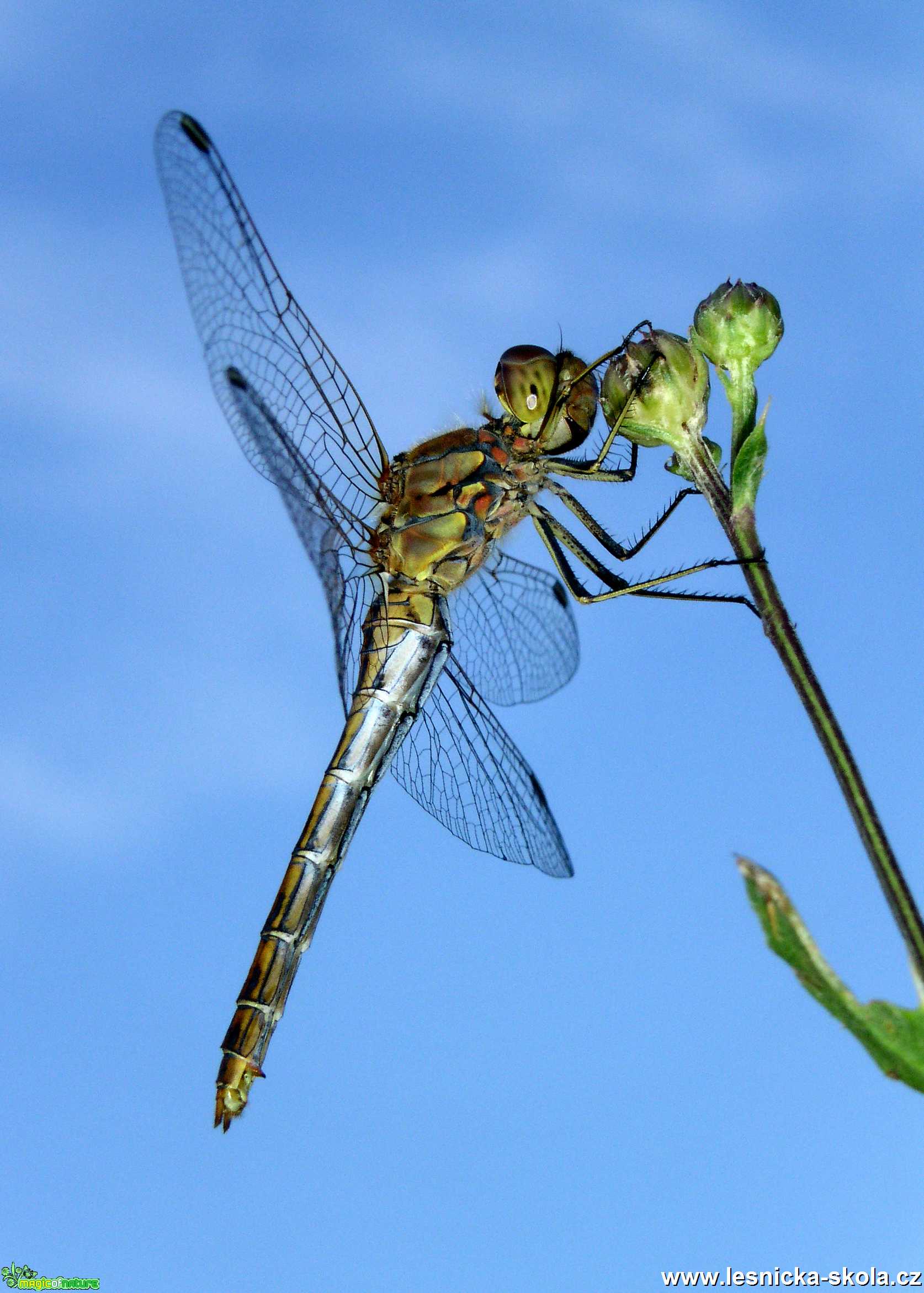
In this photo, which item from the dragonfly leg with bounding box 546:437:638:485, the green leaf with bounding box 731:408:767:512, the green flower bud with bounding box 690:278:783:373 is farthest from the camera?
the dragonfly leg with bounding box 546:437:638:485

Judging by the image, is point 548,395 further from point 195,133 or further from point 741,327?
point 195,133

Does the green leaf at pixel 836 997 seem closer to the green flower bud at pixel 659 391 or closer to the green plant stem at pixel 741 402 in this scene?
the green plant stem at pixel 741 402

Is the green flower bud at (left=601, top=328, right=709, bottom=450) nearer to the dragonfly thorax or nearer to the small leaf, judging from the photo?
the small leaf

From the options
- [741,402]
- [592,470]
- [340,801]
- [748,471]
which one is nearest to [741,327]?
[741,402]

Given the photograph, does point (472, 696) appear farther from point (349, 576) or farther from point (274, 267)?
point (274, 267)

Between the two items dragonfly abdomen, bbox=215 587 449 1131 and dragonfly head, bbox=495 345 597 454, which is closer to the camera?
dragonfly abdomen, bbox=215 587 449 1131

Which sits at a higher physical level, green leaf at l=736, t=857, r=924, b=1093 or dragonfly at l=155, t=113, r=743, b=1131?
dragonfly at l=155, t=113, r=743, b=1131

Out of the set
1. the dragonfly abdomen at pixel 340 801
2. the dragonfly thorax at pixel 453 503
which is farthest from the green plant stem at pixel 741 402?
the dragonfly abdomen at pixel 340 801

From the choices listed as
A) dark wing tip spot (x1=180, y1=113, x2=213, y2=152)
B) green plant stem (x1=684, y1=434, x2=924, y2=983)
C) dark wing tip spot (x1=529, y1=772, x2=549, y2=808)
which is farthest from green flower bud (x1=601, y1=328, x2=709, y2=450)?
dark wing tip spot (x1=180, y1=113, x2=213, y2=152)
